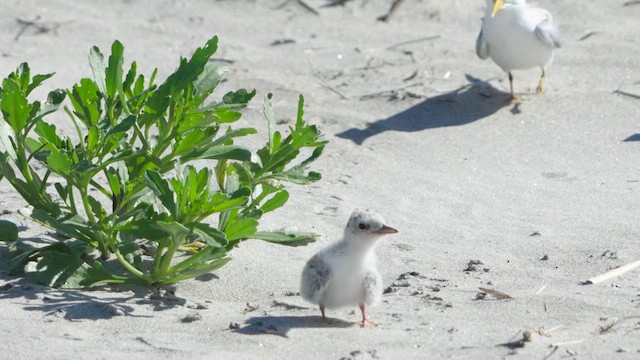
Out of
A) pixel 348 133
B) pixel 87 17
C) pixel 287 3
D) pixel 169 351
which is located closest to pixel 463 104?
pixel 348 133

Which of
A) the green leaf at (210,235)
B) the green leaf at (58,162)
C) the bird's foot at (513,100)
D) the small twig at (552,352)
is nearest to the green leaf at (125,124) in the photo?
the green leaf at (58,162)

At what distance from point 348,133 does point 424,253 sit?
72.6 inches

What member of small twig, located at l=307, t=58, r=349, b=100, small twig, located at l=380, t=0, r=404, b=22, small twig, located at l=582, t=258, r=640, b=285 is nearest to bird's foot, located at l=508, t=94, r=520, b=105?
small twig, located at l=307, t=58, r=349, b=100

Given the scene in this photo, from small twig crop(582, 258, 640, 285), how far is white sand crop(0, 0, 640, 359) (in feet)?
0.14

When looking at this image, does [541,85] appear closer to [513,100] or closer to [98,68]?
[513,100]

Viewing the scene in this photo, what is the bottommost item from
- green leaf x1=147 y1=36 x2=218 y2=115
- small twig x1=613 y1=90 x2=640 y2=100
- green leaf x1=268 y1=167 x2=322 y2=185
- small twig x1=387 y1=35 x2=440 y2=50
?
small twig x1=613 y1=90 x2=640 y2=100

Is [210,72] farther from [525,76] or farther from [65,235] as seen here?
[525,76]

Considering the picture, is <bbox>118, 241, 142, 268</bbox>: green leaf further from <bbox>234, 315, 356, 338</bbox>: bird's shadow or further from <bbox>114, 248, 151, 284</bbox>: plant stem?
<bbox>234, 315, 356, 338</bbox>: bird's shadow

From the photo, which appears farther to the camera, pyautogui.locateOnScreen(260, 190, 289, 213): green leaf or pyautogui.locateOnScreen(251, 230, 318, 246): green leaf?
pyautogui.locateOnScreen(251, 230, 318, 246): green leaf

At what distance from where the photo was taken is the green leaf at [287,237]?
190 inches

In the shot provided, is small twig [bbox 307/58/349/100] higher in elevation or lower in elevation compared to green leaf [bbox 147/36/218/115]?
lower

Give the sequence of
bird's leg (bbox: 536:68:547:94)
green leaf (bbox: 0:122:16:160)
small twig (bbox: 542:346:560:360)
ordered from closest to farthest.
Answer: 1. small twig (bbox: 542:346:560:360)
2. green leaf (bbox: 0:122:16:160)
3. bird's leg (bbox: 536:68:547:94)

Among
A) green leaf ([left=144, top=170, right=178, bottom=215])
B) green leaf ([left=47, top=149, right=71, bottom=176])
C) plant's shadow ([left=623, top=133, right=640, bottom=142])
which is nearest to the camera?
green leaf ([left=144, top=170, right=178, bottom=215])

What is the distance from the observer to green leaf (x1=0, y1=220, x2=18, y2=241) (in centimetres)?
477
